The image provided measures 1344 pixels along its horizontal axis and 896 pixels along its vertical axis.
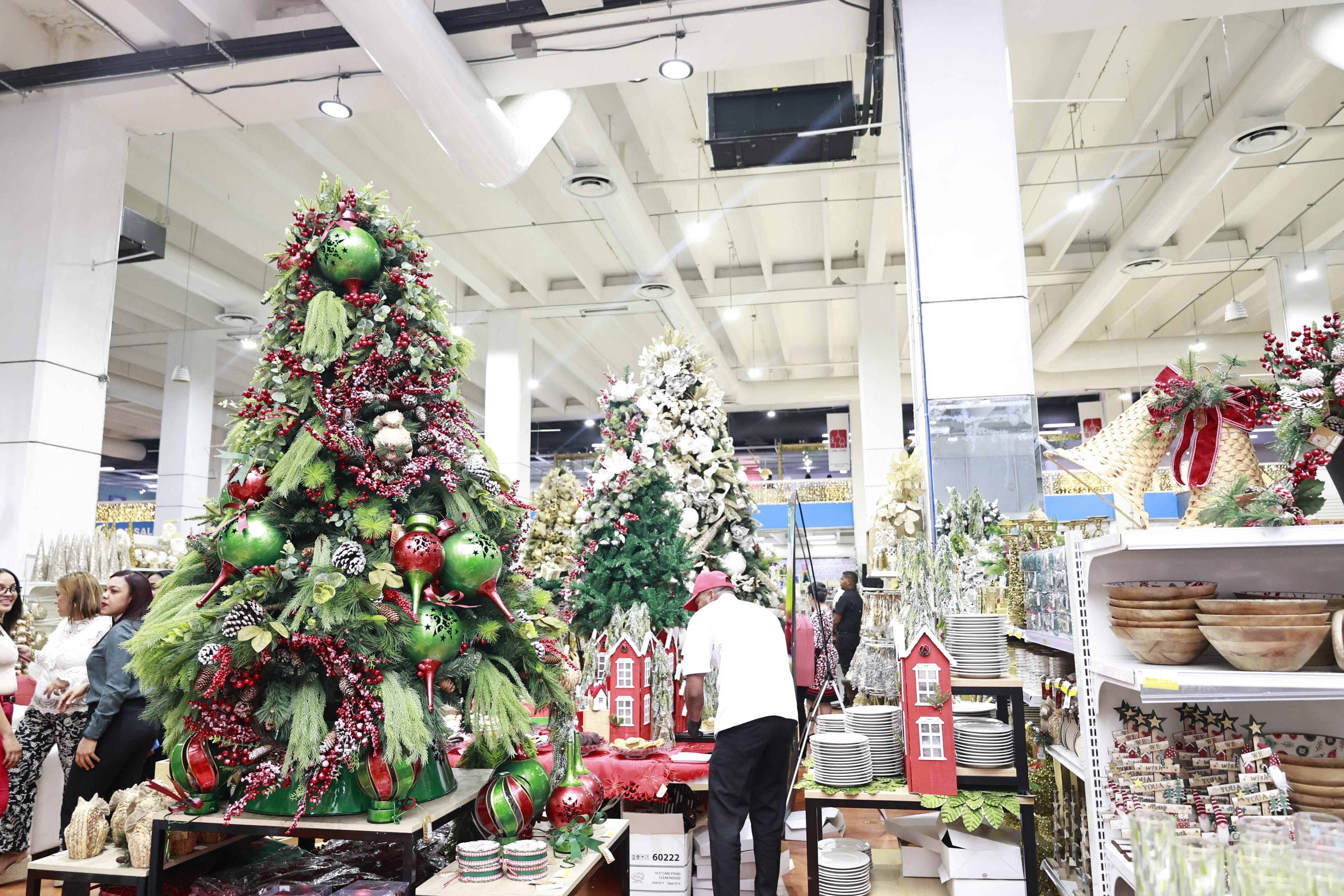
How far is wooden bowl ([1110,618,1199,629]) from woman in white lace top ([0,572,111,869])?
420 centimetres

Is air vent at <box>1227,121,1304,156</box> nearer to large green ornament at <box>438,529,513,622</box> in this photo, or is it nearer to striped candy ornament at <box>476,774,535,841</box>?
large green ornament at <box>438,529,513,622</box>

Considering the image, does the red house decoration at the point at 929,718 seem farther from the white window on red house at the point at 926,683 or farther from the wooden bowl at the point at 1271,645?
the wooden bowl at the point at 1271,645

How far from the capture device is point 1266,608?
6.21 ft

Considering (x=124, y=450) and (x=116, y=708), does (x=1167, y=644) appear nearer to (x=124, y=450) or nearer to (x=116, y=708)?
(x=116, y=708)

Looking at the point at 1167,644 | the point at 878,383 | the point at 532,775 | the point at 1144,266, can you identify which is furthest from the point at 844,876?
the point at 1144,266

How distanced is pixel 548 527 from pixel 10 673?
6.17 m

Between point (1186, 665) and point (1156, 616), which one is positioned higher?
point (1156, 616)

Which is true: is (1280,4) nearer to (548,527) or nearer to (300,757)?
(300,757)

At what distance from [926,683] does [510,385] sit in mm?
8839

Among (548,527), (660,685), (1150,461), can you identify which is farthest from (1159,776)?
(548,527)

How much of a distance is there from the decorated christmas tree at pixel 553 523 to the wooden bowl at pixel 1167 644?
7478mm

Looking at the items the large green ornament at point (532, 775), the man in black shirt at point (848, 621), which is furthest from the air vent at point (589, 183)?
the large green ornament at point (532, 775)

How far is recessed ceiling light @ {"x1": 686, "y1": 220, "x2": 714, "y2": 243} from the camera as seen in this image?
904 centimetres

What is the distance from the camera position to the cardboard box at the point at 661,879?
11.8ft
